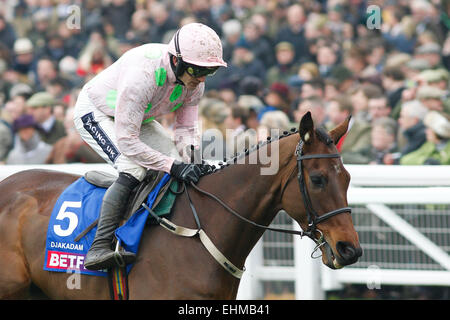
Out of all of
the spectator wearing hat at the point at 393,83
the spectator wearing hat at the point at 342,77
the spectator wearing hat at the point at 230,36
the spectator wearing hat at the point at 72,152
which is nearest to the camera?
the spectator wearing hat at the point at 72,152

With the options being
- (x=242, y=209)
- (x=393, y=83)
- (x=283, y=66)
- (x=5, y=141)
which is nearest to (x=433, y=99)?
(x=393, y=83)

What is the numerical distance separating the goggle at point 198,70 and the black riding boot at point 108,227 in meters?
0.72

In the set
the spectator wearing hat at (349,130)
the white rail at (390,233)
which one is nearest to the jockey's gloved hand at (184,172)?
the white rail at (390,233)

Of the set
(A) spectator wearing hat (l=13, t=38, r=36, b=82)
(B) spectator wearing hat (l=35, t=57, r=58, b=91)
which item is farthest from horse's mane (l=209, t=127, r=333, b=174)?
(A) spectator wearing hat (l=13, t=38, r=36, b=82)

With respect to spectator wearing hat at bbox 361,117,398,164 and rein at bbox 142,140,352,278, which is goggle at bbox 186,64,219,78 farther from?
spectator wearing hat at bbox 361,117,398,164

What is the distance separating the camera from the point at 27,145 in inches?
342

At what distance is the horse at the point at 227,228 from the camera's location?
13.4 ft

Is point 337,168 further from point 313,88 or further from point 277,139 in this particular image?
point 313,88

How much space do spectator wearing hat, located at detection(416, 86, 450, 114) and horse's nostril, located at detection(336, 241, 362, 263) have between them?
3872mm

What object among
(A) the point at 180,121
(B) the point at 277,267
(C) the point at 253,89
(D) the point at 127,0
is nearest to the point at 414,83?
(C) the point at 253,89

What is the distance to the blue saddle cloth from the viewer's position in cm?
452

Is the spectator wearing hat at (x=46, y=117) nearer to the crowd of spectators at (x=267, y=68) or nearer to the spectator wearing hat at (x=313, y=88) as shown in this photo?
the crowd of spectators at (x=267, y=68)

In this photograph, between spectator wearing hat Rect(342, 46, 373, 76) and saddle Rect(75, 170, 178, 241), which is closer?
saddle Rect(75, 170, 178, 241)
